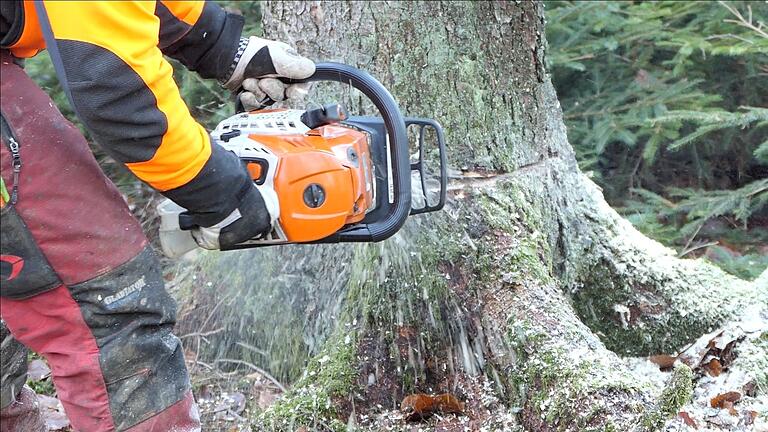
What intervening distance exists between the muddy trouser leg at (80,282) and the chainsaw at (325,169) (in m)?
0.18

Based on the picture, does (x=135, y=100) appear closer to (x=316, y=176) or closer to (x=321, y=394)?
(x=316, y=176)

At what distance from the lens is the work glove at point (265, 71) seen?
7.06ft

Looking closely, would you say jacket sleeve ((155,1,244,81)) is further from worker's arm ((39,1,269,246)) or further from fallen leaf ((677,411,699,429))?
fallen leaf ((677,411,699,429))

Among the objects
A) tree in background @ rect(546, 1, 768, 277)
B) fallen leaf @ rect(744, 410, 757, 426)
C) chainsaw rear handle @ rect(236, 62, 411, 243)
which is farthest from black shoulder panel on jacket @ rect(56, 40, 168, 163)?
tree in background @ rect(546, 1, 768, 277)

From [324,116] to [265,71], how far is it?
9.9 inches

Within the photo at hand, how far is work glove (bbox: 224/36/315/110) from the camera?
2.15 metres

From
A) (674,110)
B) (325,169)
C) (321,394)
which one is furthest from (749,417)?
(674,110)

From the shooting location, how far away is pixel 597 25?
4.31 m

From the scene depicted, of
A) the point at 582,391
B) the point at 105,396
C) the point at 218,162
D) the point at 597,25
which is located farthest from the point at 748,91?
the point at 105,396

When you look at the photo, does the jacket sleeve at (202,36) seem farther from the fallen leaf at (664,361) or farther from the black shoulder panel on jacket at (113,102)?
the fallen leaf at (664,361)

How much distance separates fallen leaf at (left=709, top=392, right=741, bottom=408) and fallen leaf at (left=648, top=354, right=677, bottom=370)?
1.60ft

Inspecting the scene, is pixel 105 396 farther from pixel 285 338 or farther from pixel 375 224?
pixel 285 338

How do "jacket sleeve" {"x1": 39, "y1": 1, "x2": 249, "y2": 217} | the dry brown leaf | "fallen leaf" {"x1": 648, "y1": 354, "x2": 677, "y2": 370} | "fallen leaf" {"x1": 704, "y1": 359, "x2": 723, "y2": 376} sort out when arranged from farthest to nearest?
1. "fallen leaf" {"x1": 648, "y1": 354, "x2": 677, "y2": 370}
2. "fallen leaf" {"x1": 704, "y1": 359, "x2": 723, "y2": 376}
3. the dry brown leaf
4. "jacket sleeve" {"x1": 39, "y1": 1, "x2": 249, "y2": 217}

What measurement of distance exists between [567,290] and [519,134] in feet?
2.18
